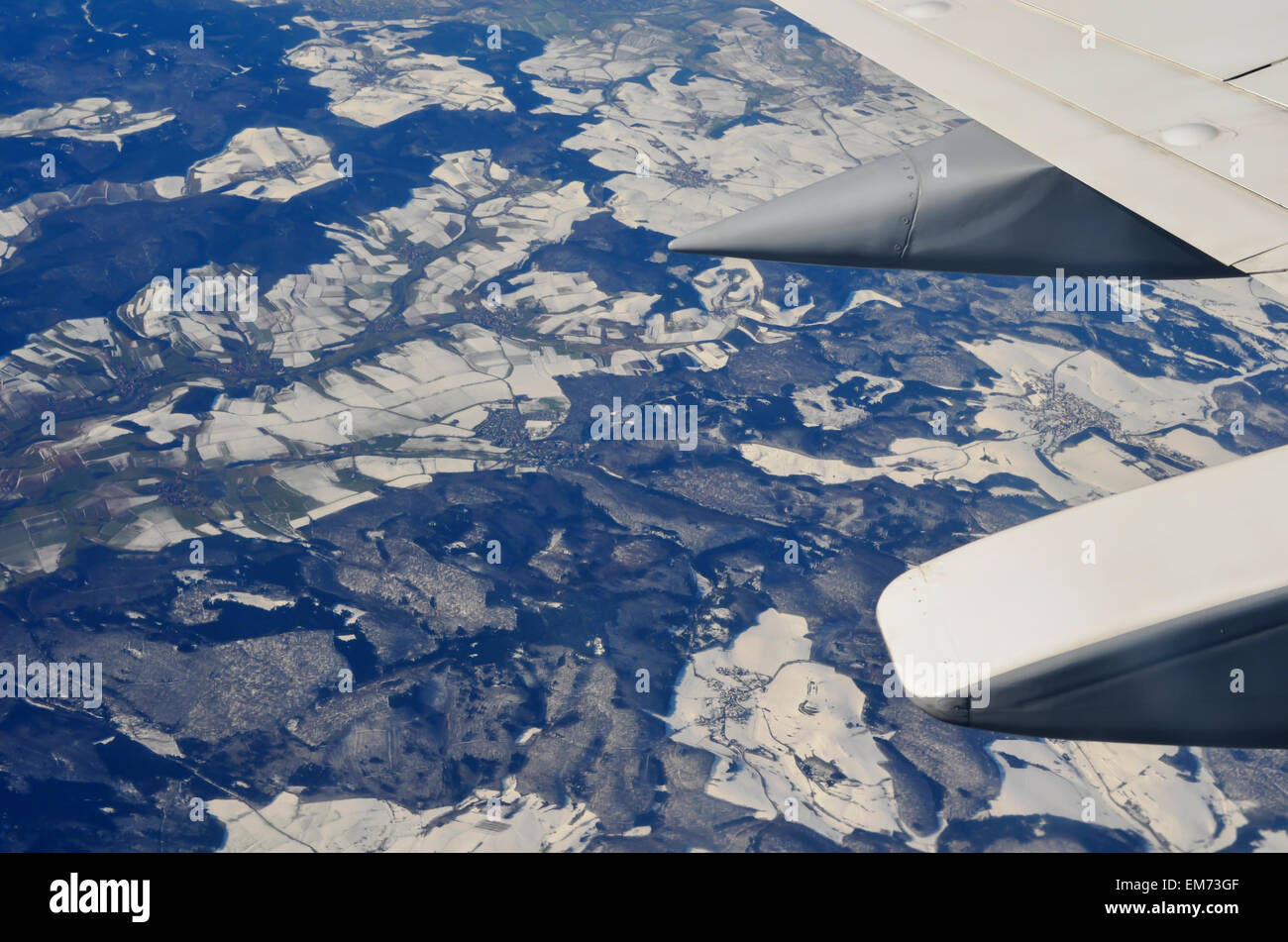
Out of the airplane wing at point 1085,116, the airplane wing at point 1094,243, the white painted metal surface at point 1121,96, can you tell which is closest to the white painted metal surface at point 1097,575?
the airplane wing at point 1094,243

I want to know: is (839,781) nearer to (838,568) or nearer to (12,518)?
(838,568)

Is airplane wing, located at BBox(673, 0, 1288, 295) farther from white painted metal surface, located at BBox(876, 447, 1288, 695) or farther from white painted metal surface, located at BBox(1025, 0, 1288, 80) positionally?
white painted metal surface, located at BBox(876, 447, 1288, 695)

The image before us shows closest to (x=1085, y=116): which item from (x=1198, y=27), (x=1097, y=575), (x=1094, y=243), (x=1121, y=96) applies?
(x=1121, y=96)

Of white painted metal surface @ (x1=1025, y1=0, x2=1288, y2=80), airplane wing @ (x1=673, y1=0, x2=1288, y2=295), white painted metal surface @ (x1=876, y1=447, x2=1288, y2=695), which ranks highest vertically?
white painted metal surface @ (x1=1025, y1=0, x2=1288, y2=80)

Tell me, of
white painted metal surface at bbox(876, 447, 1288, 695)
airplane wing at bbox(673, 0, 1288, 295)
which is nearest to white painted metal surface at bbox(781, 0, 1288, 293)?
airplane wing at bbox(673, 0, 1288, 295)

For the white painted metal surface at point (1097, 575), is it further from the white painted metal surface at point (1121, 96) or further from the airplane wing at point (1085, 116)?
the airplane wing at point (1085, 116)

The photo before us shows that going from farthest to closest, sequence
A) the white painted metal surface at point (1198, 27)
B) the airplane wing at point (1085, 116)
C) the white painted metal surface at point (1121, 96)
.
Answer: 1. the white painted metal surface at point (1198, 27)
2. the airplane wing at point (1085, 116)
3. the white painted metal surface at point (1121, 96)

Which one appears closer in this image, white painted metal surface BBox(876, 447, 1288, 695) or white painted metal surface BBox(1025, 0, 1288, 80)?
white painted metal surface BBox(876, 447, 1288, 695)
